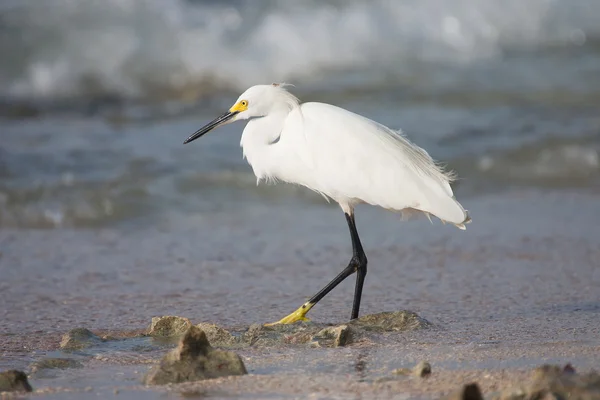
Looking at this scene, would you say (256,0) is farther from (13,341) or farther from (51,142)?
(13,341)

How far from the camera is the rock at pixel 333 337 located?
14.1 ft

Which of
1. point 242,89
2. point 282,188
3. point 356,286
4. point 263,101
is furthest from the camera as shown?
point 242,89

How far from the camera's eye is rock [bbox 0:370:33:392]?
3.40m

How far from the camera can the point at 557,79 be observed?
43.3 ft

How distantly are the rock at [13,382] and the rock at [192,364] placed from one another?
437mm

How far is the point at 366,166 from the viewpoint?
505 centimetres

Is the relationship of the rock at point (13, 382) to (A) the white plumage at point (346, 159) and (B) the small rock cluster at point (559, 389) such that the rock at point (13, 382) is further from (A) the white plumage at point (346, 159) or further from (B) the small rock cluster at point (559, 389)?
(A) the white plumage at point (346, 159)

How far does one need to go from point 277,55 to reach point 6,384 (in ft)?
36.6

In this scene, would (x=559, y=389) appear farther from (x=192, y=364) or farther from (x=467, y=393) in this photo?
(x=192, y=364)

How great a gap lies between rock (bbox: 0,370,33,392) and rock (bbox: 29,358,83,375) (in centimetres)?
43

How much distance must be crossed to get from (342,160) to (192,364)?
184cm

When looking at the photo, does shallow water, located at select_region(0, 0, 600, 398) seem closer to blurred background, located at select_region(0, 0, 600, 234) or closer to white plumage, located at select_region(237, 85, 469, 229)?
blurred background, located at select_region(0, 0, 600, 234)

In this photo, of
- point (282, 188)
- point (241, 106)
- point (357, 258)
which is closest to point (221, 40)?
point (282, 188)

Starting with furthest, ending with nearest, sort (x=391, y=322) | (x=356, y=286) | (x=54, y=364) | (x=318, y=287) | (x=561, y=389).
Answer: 1. (x=318, y=287)
2. (x=356, y=286)
3. (x=391, y=322)
4. (x=54, y=364)
5. (x=561, y=389)
